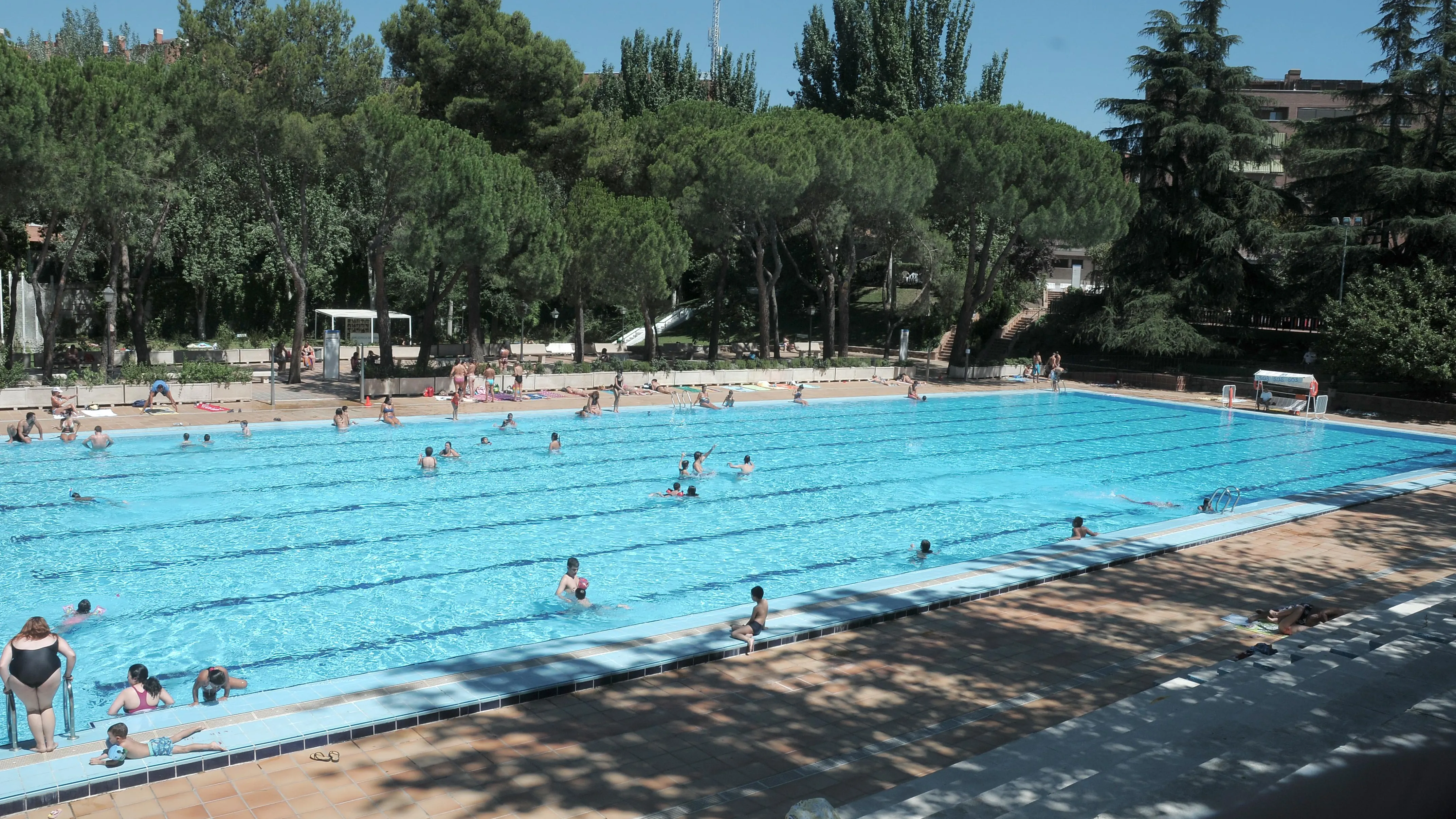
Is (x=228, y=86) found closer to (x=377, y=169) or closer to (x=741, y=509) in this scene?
(x=377, y=169)

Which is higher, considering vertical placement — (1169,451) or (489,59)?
(489,59)

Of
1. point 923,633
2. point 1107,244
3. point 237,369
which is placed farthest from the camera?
point 1107,244

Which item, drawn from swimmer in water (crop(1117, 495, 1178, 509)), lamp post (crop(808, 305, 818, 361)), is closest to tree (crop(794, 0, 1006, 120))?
lamp post (crop(808, 305, 818, 361))

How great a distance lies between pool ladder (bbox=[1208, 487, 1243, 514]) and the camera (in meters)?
17.2

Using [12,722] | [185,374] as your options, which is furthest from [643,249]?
[12,722]

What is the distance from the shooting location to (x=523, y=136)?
1335 inches

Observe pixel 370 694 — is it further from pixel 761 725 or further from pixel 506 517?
pixel 506 517

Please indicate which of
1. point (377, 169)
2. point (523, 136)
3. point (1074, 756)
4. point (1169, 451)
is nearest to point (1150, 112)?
point (1169, 451)

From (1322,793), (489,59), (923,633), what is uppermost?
(489,59)

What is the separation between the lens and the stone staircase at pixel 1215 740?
A: 4715 mm

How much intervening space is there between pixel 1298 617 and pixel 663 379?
2295cm

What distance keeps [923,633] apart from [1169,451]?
16987mm

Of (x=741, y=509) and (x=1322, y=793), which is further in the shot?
(x=741, y=509)

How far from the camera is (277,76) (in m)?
25.7
